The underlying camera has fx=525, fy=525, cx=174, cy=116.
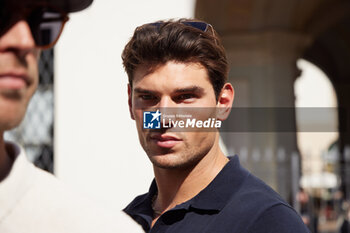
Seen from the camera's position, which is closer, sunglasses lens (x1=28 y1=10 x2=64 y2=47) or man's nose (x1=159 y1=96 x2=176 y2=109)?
sunglasses lens (x1=28 y1=10 x2=64 y2=47)

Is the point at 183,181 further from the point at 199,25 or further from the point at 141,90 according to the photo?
the point at 199,25

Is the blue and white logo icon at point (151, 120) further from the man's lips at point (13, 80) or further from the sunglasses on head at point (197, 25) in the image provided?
the man's lips at point (13, 80)

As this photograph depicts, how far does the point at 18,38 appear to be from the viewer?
0.55 m

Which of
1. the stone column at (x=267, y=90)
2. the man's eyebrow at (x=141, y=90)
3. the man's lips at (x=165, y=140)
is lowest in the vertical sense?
the stone column at (x=267, y=90)

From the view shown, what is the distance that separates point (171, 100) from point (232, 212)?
301 millimetres

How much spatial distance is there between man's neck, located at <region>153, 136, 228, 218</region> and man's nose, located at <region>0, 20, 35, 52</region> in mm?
838

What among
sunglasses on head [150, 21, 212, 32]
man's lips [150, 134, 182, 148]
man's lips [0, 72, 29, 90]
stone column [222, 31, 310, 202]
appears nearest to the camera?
man's lips [0, 72, 29, 90]

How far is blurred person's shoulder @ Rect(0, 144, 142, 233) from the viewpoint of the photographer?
1.97 feet

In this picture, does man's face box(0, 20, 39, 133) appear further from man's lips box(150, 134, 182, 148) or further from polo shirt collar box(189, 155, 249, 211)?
polo shirt collar box(189, 155, 249, 211)

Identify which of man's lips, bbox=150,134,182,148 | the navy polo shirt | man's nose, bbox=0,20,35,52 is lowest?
the navy polo shirt

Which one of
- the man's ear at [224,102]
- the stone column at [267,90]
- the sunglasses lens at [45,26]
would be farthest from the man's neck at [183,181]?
the stone column at [267,90]

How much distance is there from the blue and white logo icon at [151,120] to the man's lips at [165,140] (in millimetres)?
23

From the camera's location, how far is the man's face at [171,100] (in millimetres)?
1209

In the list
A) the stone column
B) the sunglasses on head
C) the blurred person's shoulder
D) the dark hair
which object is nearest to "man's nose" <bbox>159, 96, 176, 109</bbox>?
the dark hair
